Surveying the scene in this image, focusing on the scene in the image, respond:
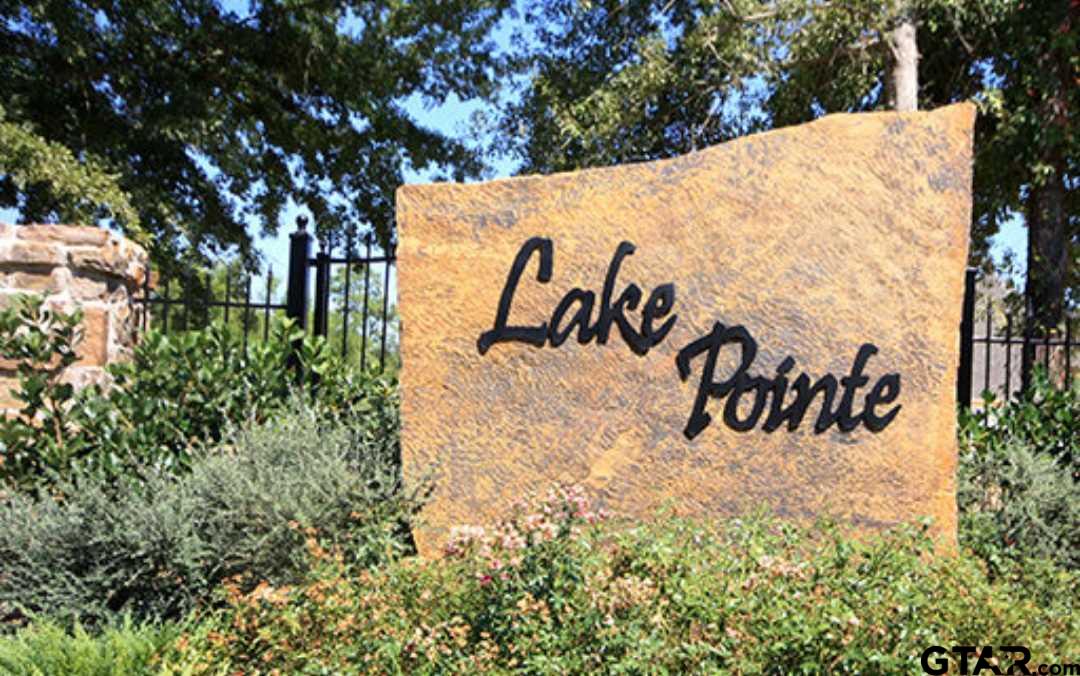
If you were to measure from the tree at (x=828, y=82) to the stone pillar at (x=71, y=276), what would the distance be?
760 centimetres

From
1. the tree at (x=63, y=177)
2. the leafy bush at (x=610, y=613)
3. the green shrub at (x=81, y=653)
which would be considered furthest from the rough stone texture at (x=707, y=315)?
the tree at (x=63, y=177)

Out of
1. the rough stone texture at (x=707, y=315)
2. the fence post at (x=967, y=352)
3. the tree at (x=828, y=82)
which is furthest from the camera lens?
the tree at (x=828, y=82)

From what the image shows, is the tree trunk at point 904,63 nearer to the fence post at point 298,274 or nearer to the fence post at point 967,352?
the fence post at point 967,352

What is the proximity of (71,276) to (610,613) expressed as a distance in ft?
13.8

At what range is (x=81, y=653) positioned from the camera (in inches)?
137

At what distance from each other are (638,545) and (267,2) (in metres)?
11.6

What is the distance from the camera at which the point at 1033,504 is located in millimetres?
5113

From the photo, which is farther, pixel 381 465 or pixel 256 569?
pixel 381 465

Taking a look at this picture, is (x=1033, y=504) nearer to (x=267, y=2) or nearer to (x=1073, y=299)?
(x=1073, y=299)

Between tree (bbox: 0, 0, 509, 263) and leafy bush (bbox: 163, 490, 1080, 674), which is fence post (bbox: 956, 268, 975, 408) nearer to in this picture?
leafy bush (bbox: 163, 490, 1080, 674)

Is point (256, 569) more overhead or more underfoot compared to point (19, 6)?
more underfoot

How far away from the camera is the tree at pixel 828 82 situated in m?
11.3

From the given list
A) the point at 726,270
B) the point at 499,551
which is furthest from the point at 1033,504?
the point at 499,551

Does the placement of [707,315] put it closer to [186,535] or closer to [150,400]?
[186,535]
